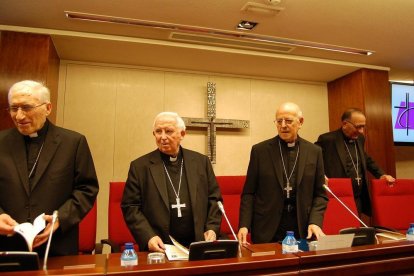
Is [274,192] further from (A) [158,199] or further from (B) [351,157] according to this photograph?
(B) [351,157]

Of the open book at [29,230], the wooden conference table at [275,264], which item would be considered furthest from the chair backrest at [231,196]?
the open book at [29,230]

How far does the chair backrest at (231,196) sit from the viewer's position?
2.83 meters

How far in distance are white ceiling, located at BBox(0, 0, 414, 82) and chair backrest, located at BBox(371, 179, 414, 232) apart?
1518 millimetres

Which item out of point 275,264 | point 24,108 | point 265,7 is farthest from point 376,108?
point 24,108

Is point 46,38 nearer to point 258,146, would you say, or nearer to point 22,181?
point 22,181

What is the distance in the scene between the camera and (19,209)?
1643 mm

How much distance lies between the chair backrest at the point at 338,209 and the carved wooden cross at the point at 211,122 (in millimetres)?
1712

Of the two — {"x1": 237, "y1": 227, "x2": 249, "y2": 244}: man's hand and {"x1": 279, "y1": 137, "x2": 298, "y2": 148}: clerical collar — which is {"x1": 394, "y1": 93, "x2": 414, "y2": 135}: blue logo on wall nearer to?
{"x1": 279, "y1": 137, "x2": 298, "y2": 148}: clerical collar

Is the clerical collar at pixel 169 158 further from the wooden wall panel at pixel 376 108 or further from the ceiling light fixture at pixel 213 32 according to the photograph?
the wooden wall panel at pixel 376 108

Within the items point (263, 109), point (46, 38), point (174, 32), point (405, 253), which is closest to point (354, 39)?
point (263, 109)

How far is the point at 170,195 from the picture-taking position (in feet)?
6.64

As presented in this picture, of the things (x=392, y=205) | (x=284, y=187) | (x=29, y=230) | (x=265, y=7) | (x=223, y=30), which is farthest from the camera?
(x=223, y=30)

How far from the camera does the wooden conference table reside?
1.19 metres

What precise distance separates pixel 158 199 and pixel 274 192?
754mm
